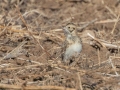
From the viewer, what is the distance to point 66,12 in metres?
11.4

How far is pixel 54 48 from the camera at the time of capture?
823 centimetres

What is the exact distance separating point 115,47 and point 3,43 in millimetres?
1958

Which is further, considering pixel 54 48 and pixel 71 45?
pixel 54 48

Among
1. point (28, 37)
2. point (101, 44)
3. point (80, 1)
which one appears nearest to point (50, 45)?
point (28, 37)

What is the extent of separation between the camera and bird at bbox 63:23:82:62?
7.26m

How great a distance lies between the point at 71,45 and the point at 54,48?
922 millimetres

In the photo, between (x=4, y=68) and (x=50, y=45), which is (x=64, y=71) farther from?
(x=50, y=45)

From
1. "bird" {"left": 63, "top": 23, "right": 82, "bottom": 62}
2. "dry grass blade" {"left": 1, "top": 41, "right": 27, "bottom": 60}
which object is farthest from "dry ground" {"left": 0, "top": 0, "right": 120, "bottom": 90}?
"bird" {"left": 63, "top": 23, "right": 82, "bottom": 62}

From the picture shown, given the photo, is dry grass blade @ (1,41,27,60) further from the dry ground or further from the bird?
the bird

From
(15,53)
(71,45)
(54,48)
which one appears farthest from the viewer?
(54,48)

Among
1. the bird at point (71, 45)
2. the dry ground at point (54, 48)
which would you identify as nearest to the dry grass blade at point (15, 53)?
the dry ground at point (54, 48)

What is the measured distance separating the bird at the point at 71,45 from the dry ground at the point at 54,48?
0.46 ft

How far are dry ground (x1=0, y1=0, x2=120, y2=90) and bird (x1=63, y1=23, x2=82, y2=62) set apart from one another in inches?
5.5

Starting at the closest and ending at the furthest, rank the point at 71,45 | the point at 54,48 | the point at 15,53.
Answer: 1. the point at 71,45
2. the point at 15,53
3. the point at 54,48
